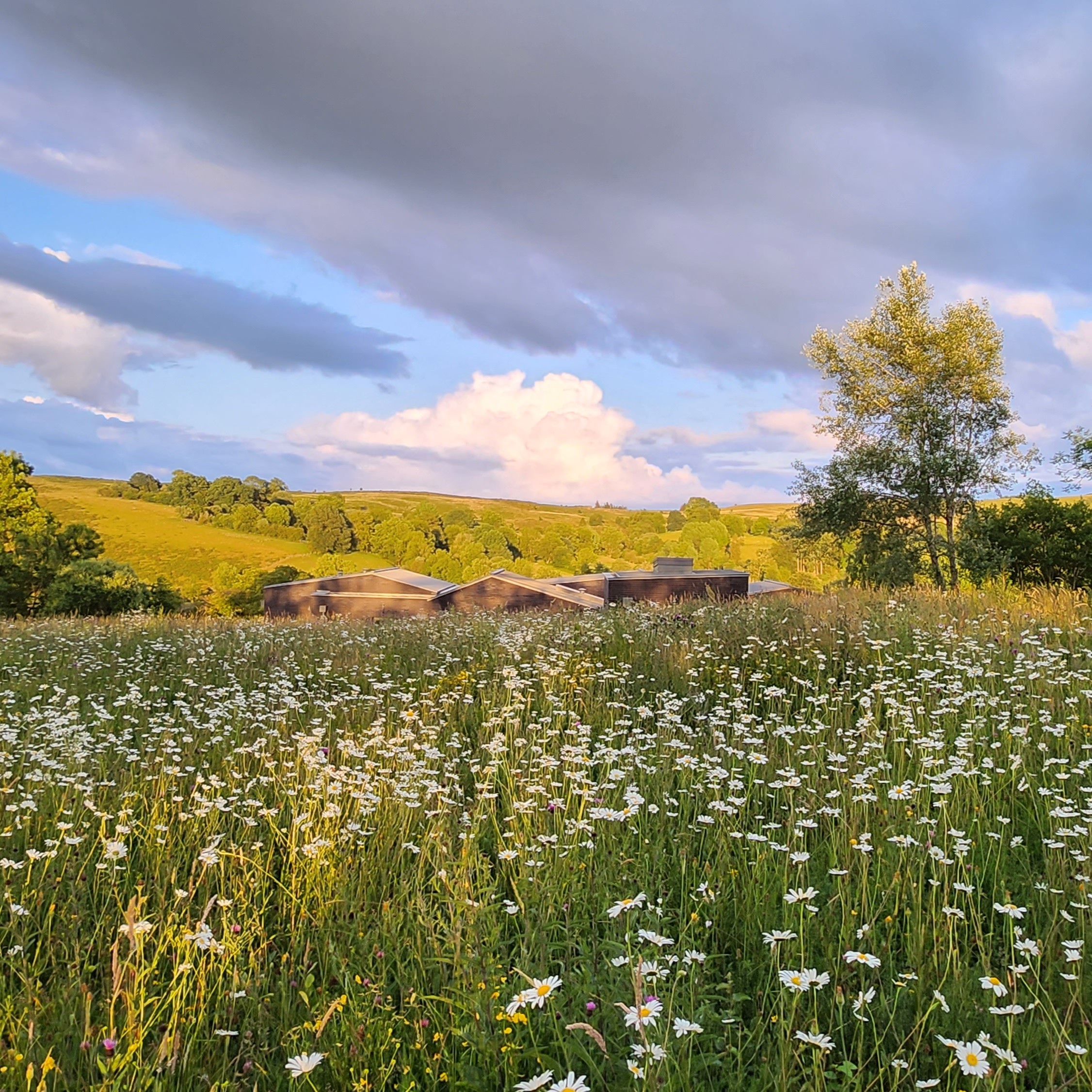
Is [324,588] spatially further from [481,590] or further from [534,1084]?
[534,1084]

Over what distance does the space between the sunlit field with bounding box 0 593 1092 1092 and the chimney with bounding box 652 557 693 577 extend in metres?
59.5

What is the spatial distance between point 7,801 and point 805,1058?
15.1 ft

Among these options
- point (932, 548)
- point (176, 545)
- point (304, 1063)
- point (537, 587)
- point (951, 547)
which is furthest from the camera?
point (176, 545)

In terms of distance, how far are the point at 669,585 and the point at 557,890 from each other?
172 ft

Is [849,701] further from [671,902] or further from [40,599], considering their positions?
[40,599]

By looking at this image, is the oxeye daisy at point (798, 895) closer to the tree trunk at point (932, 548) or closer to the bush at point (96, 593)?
the tree trunk at point (932, 548)

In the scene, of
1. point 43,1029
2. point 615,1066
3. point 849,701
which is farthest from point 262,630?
point 615,1066

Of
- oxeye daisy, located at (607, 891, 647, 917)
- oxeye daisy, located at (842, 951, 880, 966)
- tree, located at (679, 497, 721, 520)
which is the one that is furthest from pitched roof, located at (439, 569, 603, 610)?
tree, located at (679, 497, 721, 520)

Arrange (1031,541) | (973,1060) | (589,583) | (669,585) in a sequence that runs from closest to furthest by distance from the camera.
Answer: (973,1060)
(1031,541)
(669,585)
(589,583)

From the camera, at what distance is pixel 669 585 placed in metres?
55.0

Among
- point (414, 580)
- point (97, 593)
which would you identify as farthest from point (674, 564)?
point (97, 593)

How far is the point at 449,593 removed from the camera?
192ft

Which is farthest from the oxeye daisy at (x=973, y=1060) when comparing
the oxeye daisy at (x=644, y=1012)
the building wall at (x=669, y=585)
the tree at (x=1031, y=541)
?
the building wall at (x=669, y=585)

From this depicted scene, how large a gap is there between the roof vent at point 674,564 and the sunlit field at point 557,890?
59.8 m
